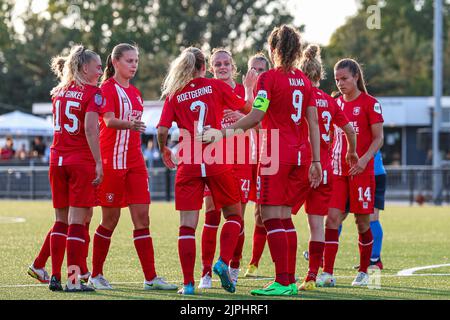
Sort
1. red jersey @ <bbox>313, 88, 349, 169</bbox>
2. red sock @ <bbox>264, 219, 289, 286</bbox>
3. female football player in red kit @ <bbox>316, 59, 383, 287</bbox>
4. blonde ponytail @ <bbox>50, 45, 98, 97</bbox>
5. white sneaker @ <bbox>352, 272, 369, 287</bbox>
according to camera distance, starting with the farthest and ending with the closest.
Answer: female football player in red kit @ <bbox>316, 59, 383, 287</bbox>
white sneaker @ <bbox>352, 272, 369, 287</bbox>
red jersey @ <bbox>313, 88, 349, 169</bbox>
blonde ponytail @ <bbox>50, 45, 98, 97</bbox>
red sock @ <bbox>264, 219, 289, 286</bbox>

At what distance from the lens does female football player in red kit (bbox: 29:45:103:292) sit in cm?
876

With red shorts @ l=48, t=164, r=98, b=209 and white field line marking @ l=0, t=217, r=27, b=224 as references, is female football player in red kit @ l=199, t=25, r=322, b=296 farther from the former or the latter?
white field line marking @ l=0, t=217, r=27, b=224

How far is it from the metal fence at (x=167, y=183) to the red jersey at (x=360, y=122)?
1966 cm

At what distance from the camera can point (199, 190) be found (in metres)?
8.70

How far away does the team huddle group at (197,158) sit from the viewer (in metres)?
8.48

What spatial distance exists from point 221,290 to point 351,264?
3491 mm

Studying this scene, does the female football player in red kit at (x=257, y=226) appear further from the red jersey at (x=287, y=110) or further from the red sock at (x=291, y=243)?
the red jersey at (x=287, y=110)

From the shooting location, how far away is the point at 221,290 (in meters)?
8.92

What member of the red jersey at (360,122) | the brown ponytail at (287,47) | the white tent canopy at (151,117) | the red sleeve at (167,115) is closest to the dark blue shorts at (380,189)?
the red jersey at (360,122)

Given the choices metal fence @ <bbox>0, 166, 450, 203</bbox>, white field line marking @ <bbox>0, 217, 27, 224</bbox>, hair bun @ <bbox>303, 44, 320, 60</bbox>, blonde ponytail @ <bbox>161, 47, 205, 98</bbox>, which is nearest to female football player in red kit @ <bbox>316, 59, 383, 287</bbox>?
hair bun @ <bbox>303, 44, 320, 60</bbox>

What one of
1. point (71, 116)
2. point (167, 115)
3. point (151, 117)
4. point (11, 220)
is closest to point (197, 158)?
point (167, 115)

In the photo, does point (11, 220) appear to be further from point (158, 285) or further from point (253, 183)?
point (158, 285)
